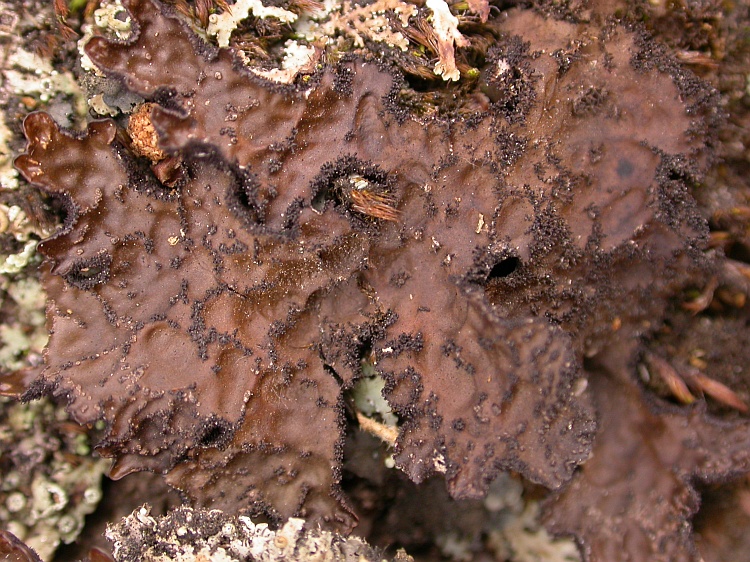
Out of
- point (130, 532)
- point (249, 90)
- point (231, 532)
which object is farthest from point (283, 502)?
point (249, 90)

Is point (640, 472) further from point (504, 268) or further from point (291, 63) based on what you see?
point (291, 63)

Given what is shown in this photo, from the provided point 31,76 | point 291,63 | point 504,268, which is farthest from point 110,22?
point 504,268

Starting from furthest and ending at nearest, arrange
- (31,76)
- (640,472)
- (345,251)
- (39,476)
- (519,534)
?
(519,534)
(39,476)
(640,472)
(31,76)
(345,251)

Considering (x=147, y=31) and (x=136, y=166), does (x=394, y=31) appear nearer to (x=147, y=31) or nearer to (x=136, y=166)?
(x=147, y=31)

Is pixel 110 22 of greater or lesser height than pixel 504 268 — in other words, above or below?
above

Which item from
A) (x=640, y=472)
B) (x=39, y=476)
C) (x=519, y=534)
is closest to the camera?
(x=640, y=472)

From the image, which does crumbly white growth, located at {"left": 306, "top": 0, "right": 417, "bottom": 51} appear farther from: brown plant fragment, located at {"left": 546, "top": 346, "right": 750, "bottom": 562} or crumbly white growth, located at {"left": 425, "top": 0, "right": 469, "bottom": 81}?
brown plant fragment, located at {"left": 546, "top": 346, "right": 750, "bottom": 562}

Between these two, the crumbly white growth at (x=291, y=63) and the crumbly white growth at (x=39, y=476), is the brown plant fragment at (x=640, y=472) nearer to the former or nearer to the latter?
the crumbly white growth at (x=291, y=63)

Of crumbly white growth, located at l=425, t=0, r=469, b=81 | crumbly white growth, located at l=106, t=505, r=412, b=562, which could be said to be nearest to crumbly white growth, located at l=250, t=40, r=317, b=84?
A: crumbly white growth, located at l=425, t=0, r=469, b=81
